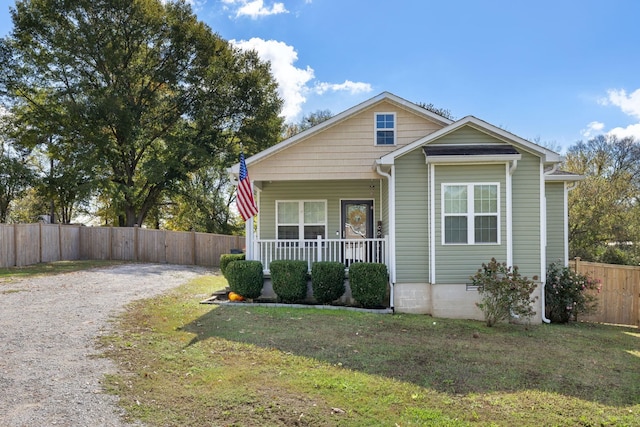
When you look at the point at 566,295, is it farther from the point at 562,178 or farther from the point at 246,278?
the point at 246,278

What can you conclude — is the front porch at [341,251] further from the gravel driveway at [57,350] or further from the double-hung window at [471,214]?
the gravel driveway at [57,350]

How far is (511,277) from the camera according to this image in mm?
8680

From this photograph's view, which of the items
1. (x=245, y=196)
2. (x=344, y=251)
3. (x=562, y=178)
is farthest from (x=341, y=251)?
(x=562, y=178)

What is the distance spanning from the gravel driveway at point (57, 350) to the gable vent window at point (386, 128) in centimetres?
773

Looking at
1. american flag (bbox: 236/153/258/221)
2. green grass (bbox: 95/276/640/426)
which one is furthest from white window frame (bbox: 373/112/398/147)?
green grass (bbox: 95/276/640/426)

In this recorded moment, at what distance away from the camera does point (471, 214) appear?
31.1ft

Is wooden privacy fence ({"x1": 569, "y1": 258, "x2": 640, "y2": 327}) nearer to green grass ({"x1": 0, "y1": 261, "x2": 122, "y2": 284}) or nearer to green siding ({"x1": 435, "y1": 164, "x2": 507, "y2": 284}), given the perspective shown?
green siding ({"x1": 435, "y1": 164, "x2": 507, "y2": 284})

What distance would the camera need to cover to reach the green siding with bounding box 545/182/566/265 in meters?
11.2

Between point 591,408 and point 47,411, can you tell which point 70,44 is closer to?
point 47,411

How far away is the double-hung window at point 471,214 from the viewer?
9.45 m

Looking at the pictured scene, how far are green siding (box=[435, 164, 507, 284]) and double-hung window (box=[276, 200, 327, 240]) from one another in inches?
179

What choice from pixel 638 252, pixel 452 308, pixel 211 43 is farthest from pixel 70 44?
pixel 638 252

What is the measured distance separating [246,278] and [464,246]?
211 inches

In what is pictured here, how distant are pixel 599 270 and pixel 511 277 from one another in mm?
3844
